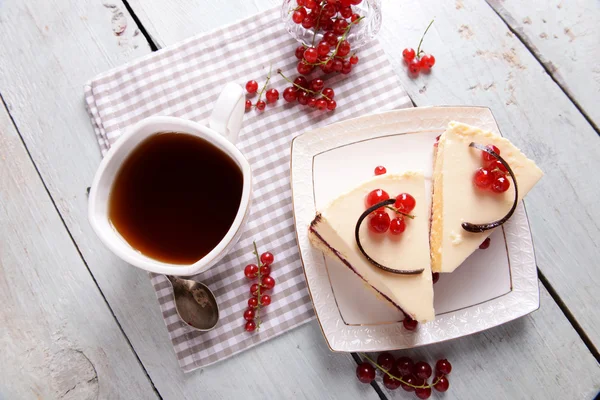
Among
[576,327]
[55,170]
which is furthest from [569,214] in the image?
[55,170]

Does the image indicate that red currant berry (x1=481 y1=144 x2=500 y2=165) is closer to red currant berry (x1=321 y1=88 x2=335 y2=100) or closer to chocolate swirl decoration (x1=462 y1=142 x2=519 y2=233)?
chocolate swirl decoration (x1=462 y1=142 x2=519 y2=233)

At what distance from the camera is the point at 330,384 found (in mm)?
1126

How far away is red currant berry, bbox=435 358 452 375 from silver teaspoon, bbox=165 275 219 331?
527 millimetres

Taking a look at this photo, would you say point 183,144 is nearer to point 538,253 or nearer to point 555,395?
point 538,253

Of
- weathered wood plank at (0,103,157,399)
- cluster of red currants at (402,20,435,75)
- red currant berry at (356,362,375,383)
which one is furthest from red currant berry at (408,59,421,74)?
weathered wood plank at (0,103,157,399)

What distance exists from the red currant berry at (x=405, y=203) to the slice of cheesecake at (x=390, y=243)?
2cm

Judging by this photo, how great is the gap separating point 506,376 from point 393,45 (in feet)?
2.81

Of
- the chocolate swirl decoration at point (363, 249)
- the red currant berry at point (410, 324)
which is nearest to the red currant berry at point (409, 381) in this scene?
the red currant berry at point (410, 324)

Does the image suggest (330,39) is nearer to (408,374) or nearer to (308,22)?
(308,22)

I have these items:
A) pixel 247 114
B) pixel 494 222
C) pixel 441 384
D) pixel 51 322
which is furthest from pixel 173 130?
pixel 441 384

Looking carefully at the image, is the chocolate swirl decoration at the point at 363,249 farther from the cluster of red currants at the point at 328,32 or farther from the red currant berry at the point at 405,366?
the cluster of red currants at the point at 328,32

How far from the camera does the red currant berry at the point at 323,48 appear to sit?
3.62ft

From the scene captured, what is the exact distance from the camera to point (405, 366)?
110 cm

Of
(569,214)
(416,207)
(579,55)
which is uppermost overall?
(579,55)
